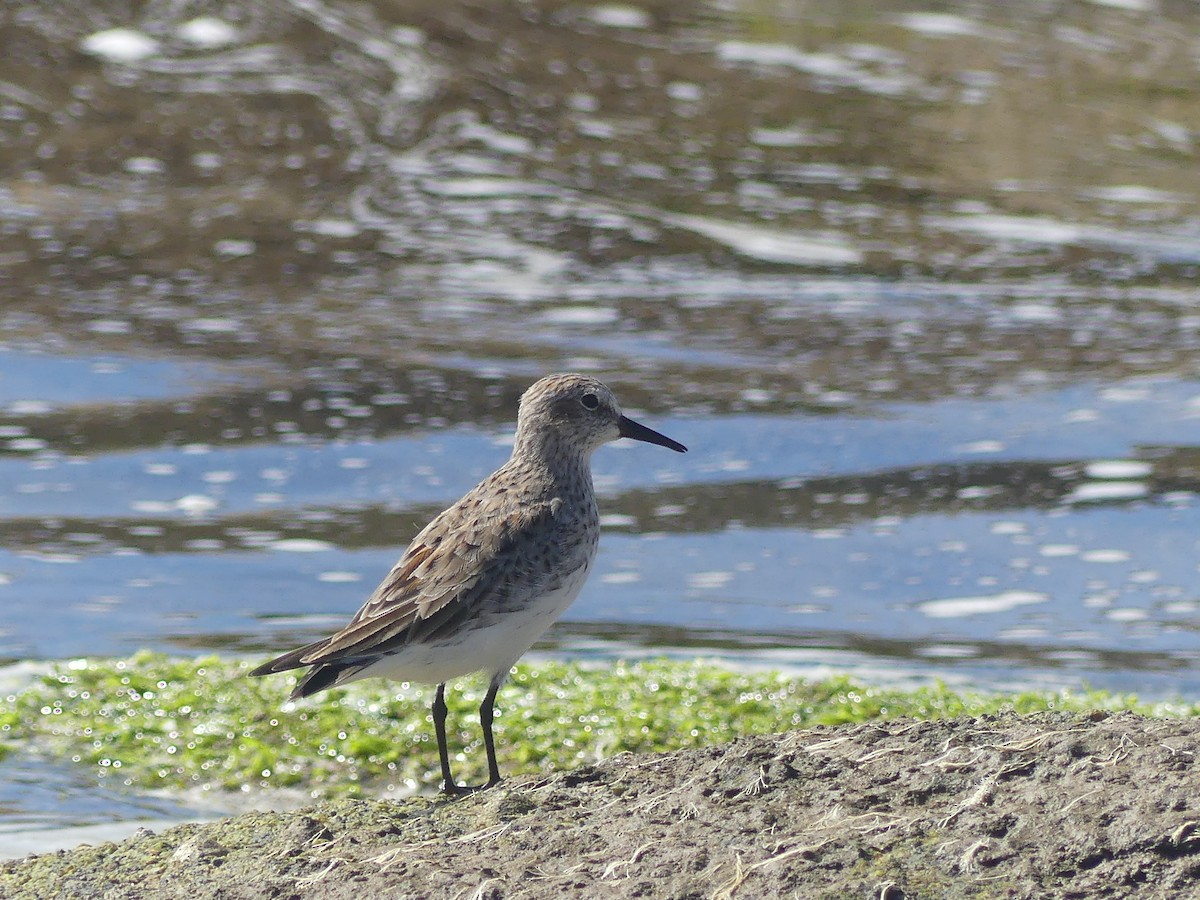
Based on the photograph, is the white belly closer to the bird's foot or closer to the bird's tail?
the bird's tail

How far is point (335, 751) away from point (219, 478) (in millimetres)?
4757

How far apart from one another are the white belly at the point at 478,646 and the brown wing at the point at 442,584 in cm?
5

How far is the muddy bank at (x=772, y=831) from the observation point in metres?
4.56

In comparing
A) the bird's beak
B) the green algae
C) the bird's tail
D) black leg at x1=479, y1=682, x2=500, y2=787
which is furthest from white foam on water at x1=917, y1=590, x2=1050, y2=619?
the bird's tail

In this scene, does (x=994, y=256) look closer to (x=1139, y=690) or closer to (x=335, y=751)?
(x=1139, y=690)

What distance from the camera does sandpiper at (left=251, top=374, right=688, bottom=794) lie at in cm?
614

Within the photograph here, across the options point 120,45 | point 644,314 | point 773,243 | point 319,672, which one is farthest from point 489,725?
point 120,45

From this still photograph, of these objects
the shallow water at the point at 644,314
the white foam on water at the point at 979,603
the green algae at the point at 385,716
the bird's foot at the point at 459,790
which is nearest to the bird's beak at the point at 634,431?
the green algae at the point at 385,716

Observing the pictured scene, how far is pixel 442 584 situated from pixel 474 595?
13cm

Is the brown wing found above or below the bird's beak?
below

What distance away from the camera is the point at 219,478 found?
12188 mm

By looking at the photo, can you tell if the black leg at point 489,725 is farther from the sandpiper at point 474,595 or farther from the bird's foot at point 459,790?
the bird's foot at point 459,790

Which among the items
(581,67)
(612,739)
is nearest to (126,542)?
(612,739)

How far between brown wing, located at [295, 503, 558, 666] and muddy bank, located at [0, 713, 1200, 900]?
1.93 feet
